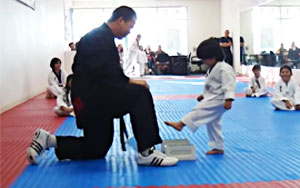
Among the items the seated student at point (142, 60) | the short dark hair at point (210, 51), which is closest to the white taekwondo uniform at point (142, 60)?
the seated student at point (142, 60)

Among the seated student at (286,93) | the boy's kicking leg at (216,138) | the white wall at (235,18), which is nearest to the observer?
the boy's kicking leg at (216,138)

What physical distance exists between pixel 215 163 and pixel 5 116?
3.84 m

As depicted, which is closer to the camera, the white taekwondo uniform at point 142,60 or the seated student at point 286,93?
the seated student at point 286,93

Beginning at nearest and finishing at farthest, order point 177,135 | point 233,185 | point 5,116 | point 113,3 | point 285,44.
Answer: point 233,185
point 177,135
point 5,116
point 285,44
point 113,3

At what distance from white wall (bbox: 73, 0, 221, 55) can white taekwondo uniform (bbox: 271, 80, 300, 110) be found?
1174 cm

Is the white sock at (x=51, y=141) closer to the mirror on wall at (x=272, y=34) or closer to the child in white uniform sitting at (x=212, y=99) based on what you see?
the child in white uniform sitting at (x=212, y=99)

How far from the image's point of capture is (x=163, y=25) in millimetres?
17234

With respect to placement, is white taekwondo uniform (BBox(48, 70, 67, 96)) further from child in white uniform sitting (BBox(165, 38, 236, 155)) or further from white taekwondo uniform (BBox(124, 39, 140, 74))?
white taekwondo uniform (BBox(124, 39, 140, 74))

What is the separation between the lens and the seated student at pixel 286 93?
550 centimetres

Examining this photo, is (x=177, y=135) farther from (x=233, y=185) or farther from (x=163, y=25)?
(x=163, y=25)

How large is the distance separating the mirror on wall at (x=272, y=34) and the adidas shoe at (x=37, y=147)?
8209mm

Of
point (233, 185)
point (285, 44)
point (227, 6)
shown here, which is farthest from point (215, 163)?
point (227, 6)

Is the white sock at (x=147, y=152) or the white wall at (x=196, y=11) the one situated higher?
the white wall at (x=196, y=11)

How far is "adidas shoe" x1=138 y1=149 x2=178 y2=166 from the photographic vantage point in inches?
113
